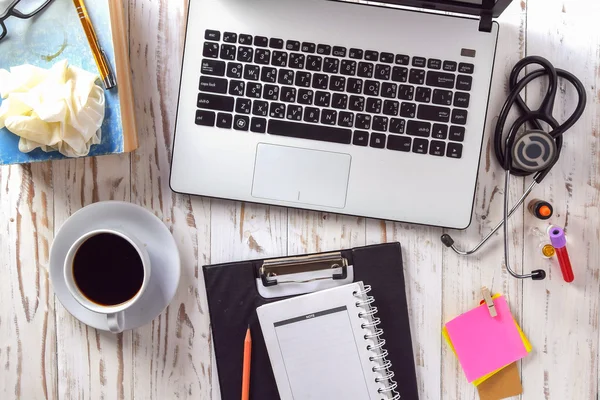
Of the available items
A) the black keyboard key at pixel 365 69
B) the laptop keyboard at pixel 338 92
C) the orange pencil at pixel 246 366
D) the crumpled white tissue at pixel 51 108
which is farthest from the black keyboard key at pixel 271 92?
the orange pencil at pixel 246 366

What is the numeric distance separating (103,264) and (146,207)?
0.11 metres

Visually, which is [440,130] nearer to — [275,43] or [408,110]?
[408,110]

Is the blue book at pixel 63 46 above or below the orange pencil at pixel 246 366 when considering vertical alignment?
above

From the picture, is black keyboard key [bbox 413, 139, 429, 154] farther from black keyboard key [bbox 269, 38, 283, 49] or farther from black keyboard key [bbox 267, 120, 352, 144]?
black keyboard key [bbox 269, 38, 283, 49]

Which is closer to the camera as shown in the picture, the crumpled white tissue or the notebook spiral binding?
the crumpled white tissue

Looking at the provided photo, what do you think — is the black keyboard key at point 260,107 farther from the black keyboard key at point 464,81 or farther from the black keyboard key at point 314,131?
the black keyboard key at point 464,81

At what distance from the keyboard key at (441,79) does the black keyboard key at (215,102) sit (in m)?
0.27

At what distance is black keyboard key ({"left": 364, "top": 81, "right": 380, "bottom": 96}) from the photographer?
0.74 m

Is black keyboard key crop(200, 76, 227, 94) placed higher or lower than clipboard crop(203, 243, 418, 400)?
higher

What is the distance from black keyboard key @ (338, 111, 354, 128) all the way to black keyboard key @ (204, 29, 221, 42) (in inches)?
7.6

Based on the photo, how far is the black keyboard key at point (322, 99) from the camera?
2.45 feet

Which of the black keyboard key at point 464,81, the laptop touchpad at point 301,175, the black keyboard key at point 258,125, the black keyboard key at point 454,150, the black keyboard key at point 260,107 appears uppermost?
the black keyboard key at point 464,81

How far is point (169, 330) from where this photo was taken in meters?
0.82

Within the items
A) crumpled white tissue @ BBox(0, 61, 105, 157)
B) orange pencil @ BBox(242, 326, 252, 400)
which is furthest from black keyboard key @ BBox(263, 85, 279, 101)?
orange pencil @ BBox(242, 326, 252, 400)
